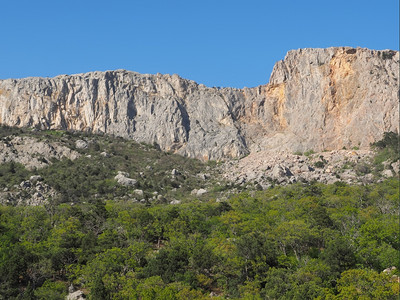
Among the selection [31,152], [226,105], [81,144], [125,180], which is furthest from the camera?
[226,105]

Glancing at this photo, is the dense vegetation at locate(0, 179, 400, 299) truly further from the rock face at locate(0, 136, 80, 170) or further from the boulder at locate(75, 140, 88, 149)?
the boulder at locate(75, 140, 88, 149)

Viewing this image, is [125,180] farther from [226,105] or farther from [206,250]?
[226,105]

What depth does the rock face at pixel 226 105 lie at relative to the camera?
11525cm

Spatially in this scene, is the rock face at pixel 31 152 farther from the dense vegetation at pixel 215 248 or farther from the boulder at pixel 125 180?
the dense vegetation at pixel 215 248

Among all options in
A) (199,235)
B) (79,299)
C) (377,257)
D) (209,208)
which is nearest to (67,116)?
(209,208)

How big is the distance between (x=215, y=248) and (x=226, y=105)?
275 feet

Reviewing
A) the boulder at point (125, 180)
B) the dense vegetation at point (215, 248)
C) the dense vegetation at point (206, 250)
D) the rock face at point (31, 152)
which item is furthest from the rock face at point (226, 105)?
the dense vegetation at point (206, 250)

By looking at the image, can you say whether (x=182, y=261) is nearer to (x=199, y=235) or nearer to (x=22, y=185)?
(x=199, y=235)

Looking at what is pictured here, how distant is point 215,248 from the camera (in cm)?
5409

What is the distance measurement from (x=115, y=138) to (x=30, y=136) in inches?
933

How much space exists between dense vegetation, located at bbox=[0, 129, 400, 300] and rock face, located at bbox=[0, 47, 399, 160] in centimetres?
3922

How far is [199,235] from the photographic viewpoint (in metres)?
60.1

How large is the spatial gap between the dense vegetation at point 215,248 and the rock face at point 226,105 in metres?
39.2

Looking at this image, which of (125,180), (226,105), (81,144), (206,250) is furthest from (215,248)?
(226,105)
